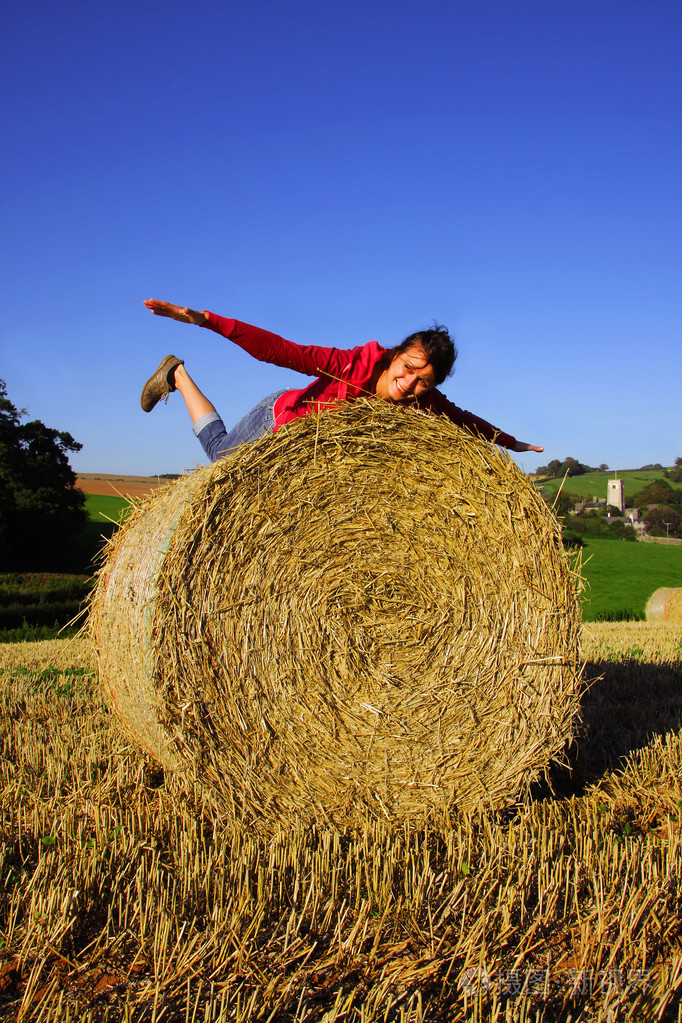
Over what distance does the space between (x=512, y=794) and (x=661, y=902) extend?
3.40 ft

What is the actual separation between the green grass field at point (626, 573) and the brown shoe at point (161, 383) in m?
17.4

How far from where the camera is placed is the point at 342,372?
13.0 feet

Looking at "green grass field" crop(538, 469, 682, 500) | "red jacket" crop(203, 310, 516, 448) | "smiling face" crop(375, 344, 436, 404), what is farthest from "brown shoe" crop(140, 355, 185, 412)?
"green grass field" crop(538, 469, 682, 500)

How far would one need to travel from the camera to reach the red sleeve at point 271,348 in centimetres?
377

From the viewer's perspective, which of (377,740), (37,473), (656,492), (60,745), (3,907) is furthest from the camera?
(656,492)

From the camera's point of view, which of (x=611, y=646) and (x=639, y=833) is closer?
(x=639, y=833)

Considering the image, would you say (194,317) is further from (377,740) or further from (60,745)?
(60,745)

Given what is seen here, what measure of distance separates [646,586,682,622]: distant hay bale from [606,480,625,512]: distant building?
176 feet

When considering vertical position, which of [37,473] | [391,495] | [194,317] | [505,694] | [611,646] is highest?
[37,473]

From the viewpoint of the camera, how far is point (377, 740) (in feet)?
12.2

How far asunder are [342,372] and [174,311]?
3.13ft

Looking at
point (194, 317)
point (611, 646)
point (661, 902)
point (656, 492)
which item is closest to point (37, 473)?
point (611, 646)

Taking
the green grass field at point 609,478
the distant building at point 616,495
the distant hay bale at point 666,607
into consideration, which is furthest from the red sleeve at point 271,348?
the green grass field at point 609,478

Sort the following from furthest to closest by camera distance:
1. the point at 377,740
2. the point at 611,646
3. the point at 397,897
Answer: the point at 611,646, the point at 377,740, the point at 397,897
